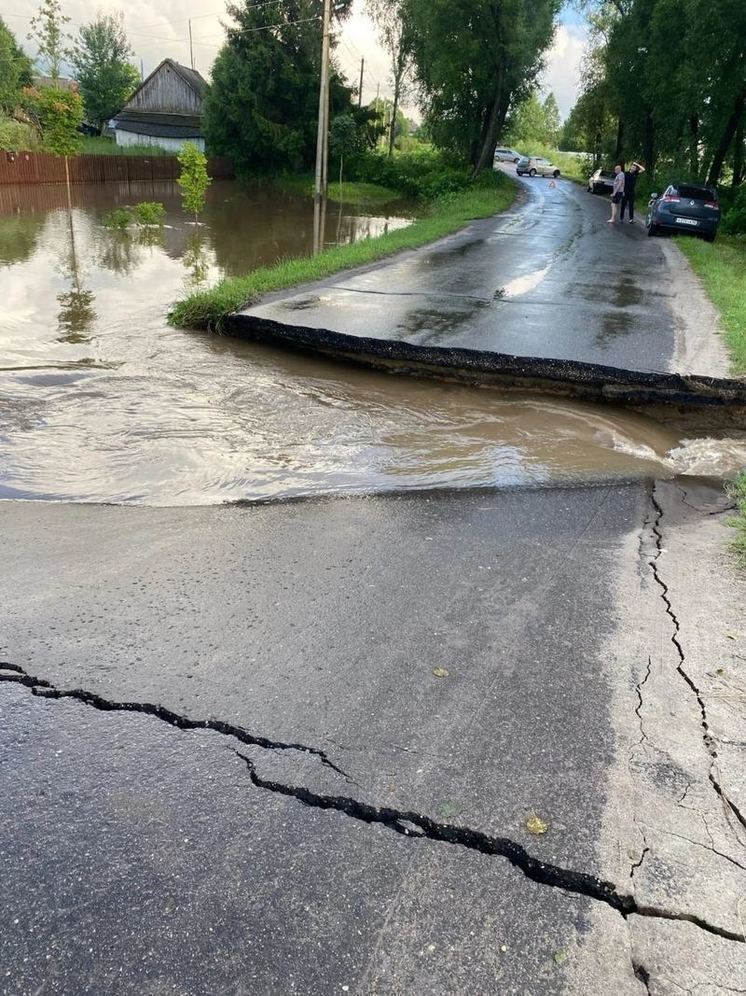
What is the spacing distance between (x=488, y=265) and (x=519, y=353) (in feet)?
23.5

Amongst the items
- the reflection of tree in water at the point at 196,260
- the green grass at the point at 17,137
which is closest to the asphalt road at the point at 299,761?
the reflection of tree in water at the point at 196,260

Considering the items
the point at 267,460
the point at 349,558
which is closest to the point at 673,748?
the point at 349,558

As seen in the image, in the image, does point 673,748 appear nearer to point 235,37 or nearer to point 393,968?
point 393,968

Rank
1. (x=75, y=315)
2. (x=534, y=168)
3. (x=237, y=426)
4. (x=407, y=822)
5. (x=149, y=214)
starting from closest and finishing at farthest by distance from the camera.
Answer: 1. (x=407, y=822)
2. (x=237, y=426)
3. (x=75, y=315)
4. (x=149, y=214)
5. (x=534, y=168)

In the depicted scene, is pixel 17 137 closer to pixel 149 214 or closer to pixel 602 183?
pixel 149 214

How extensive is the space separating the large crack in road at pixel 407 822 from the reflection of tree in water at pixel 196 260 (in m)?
12.0

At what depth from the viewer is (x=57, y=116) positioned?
65.3ft

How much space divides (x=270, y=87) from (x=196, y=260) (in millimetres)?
29141

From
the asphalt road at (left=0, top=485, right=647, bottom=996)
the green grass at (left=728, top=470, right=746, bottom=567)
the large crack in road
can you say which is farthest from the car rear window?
the large crack in road

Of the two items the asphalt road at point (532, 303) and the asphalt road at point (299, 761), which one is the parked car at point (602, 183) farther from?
the asphalt road at point (299, 761)

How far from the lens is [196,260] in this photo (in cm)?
1644

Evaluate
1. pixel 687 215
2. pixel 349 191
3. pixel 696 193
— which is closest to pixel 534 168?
pixel 349 191

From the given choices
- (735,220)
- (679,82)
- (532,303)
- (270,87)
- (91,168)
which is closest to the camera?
(532,303)

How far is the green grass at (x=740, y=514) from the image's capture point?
4180mm
